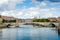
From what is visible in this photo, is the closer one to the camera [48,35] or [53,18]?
[53,18]

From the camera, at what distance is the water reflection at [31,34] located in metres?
6.19

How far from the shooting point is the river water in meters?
6.16

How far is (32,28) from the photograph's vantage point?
618 centimetres

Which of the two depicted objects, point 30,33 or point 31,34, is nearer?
point 31,34

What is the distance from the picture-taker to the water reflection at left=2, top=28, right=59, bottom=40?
6192mm

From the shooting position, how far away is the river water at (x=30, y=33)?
243 inches

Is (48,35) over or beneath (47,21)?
beneath

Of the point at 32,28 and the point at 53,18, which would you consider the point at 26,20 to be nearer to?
the point at 32,28

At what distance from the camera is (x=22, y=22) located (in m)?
6.02

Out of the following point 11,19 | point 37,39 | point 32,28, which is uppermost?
point 11,19

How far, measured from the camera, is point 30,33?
668cm

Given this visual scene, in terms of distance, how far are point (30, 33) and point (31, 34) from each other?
0.15 meters

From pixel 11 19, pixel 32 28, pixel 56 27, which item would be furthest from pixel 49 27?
pixel 11 19

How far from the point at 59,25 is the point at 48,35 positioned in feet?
1.95
